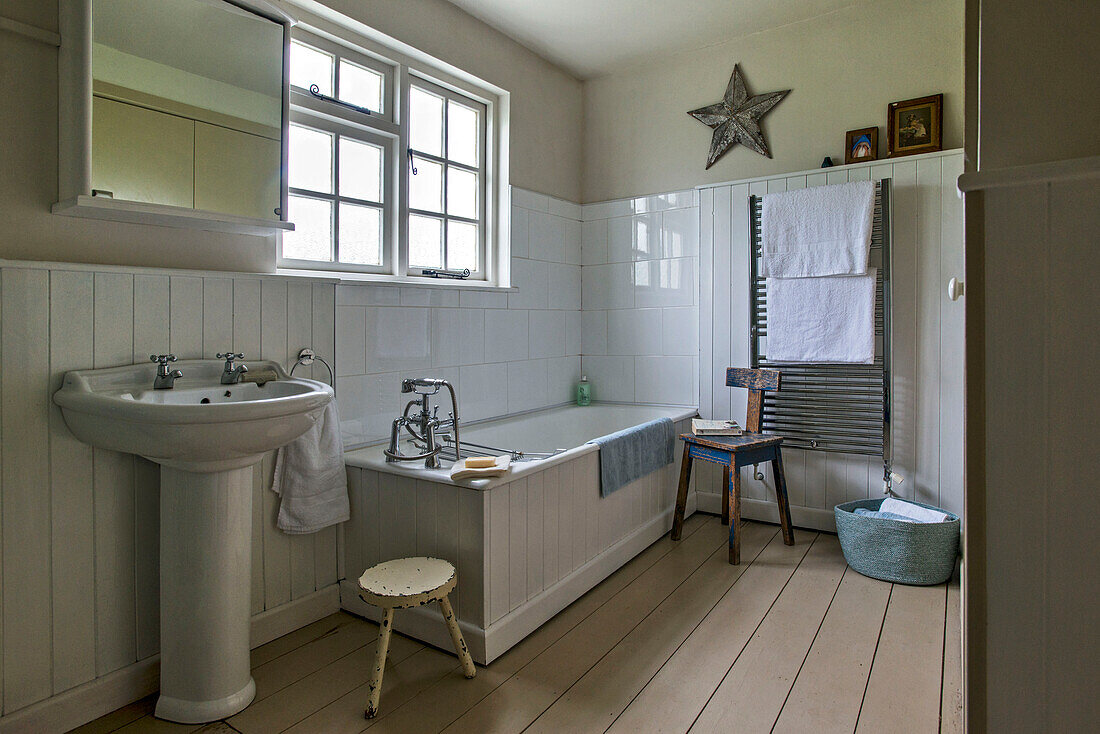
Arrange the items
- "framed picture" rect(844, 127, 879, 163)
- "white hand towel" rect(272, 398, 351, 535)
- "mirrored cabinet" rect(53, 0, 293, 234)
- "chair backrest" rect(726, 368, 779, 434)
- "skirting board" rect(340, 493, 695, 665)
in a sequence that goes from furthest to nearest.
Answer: "chair backrest" rect(726, 368, 779, 434), "framed picture" rect(844, 127, 879, 163), "white hand towel" rect(272, 398, 351, 535), "skirting board" rect(340, 493, 695, 665), "mirrored cabinet" rect(53, 0, 293, 234)

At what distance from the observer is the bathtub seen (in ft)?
6.36

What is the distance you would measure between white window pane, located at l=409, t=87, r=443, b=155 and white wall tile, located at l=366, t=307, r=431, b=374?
820 mm

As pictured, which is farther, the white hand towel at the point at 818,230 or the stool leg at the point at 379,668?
the white hand towel at the point at 818,230

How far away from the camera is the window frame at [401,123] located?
2.44m

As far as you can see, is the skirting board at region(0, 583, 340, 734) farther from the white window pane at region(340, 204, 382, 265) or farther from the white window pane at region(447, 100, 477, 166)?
the white window pane at region(447, 100, 477, 166)

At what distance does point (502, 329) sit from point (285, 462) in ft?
4.56

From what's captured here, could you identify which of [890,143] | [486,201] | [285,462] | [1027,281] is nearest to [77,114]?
[285,462]

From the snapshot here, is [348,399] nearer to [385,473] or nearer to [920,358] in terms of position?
[385,473]

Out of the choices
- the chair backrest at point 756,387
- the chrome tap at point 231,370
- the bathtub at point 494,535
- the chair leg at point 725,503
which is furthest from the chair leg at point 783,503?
the chrome tap at point 231,370

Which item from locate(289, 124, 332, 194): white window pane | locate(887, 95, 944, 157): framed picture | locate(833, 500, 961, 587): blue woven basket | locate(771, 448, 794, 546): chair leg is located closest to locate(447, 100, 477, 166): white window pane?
locate(289, 124, 332, 194): white window pane

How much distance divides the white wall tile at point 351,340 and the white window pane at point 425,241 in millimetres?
575

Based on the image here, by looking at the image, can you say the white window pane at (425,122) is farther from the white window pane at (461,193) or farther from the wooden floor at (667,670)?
the wooden floor at (667,670)

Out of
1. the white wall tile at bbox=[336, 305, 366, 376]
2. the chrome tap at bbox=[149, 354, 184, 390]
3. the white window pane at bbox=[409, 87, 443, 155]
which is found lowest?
the chrome tap at bbox=[149, 354, 184, 390]

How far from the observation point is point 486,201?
10.8 ft
